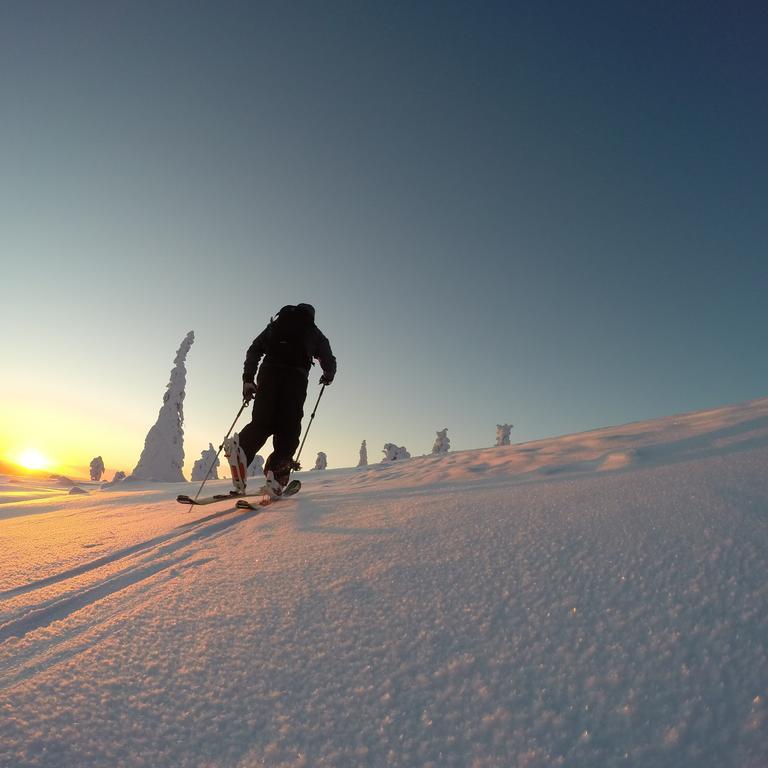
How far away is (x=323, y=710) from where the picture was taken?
0.93 m

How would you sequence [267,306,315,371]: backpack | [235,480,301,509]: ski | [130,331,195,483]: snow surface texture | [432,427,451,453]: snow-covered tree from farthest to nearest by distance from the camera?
1. [432,427,451,453]: snow-covered tree
2. [130,331,195,483]: snow surface texture
3. [267,306,315,371]: backpack
4. [235,480,301,509]: ski

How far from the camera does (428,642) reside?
112 centimetres

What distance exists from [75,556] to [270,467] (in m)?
2.16

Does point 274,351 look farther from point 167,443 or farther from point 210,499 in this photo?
point 167,443

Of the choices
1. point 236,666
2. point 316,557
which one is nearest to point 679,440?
point 316,557

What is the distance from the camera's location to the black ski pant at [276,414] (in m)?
4.50

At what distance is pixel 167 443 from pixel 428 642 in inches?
1254

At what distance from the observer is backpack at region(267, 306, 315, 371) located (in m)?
4.80

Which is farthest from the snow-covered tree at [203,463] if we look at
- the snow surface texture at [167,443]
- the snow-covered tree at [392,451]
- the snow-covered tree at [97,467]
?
the snow-covered tree at [97,467]

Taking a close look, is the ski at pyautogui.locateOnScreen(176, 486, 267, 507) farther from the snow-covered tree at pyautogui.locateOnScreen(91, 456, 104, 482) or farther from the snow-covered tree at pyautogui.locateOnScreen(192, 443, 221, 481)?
the snow-covered tree at pyautogui.locateOnScreen(91, 456, 104, 482)

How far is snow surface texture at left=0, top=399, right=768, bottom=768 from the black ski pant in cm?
233

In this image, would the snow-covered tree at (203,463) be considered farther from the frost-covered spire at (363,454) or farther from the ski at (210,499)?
the ski at (210,499)

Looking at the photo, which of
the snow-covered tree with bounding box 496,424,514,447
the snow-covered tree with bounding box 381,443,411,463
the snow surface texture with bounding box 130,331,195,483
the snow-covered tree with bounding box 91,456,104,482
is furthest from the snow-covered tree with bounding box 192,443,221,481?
the snow-covered tree with bounding box 496,424,514,447

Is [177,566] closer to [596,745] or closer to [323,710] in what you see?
[323,710]
